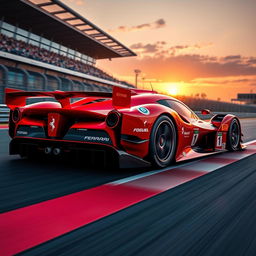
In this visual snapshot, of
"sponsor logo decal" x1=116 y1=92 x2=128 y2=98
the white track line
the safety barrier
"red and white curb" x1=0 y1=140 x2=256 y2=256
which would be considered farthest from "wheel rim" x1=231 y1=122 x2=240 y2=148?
the safety barrier

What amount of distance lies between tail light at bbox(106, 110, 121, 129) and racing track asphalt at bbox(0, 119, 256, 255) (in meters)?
0.59

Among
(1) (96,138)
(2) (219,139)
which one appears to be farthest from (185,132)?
(1) (96,138)

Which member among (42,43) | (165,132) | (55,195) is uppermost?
(42,43)

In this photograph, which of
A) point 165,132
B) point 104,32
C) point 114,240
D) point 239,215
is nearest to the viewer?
point 114,240

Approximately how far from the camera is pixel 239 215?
2453 millimetres

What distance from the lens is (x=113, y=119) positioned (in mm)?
3680

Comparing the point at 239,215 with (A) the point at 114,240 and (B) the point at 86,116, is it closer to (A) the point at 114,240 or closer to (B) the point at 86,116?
(A) the point at 114,240

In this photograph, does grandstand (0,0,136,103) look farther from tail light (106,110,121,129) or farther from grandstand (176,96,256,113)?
tail light (106,110,121,129)

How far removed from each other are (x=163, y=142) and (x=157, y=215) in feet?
6.41

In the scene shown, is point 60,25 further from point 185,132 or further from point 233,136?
point 185,132

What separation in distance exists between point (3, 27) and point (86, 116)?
27.7 meters

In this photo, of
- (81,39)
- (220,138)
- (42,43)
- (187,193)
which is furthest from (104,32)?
(187,193)

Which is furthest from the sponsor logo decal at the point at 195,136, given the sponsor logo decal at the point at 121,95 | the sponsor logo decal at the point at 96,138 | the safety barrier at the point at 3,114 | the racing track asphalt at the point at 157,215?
the safety barrier at the point at 3,114

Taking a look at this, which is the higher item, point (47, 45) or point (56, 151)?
point (47, 45)
